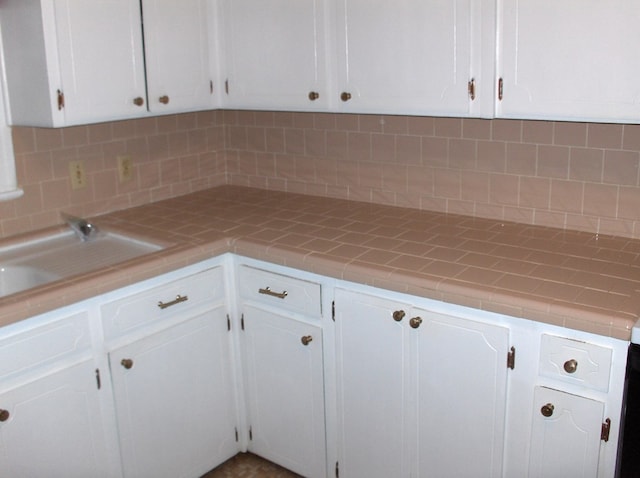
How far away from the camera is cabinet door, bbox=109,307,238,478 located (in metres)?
2.15

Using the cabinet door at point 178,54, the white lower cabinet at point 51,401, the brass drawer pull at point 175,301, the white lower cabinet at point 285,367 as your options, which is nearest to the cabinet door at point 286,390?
the white lower cabinet at point 285,367

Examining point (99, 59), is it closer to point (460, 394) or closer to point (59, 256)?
point (59, 256)

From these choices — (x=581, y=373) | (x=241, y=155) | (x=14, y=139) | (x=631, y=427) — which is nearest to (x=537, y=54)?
(x=581, y=373)

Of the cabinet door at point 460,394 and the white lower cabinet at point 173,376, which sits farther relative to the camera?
the white lower cabinet at point 173,376

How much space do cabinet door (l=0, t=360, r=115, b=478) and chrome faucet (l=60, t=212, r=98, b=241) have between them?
606 millimetres

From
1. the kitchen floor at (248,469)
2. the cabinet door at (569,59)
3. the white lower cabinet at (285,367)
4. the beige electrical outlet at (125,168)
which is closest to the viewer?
the cabinet door at (569,59)

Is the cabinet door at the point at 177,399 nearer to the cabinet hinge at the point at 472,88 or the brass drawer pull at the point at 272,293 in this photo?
the brass drawer pull at the point at 272,293

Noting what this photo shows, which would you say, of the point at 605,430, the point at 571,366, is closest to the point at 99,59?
the point at 571,366

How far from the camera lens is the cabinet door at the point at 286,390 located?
7.43 ft

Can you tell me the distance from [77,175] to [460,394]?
5.20ft

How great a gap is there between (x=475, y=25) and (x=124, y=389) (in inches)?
59.6

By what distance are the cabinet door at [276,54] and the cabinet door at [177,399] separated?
80 centimetres

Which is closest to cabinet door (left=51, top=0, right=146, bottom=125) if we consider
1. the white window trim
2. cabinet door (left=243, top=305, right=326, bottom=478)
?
the white window trim

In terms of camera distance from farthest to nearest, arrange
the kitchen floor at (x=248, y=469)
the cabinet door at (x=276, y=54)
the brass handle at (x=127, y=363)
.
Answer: the kitchen floor at (x=248, y=469) → the cabinet door at (x=276, y=54) → the brass handle at (x=127, y=363)
